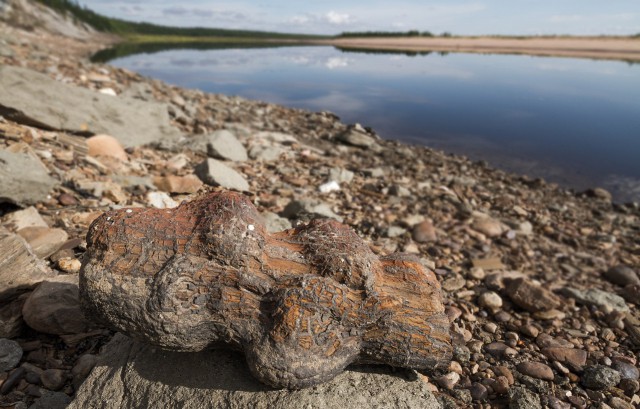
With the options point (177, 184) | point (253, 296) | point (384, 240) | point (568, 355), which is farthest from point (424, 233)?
point (253, 296)

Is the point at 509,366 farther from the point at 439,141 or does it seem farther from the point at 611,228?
the point at 439,141

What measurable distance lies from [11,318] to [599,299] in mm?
5999

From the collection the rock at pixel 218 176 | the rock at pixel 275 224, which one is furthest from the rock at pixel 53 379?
the rock at pixel 218 176

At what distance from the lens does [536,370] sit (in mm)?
3443

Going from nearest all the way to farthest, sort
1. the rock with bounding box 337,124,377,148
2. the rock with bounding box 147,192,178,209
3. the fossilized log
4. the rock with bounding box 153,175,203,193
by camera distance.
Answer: the fossilized log, the rock with bounding box 147,192,178,209, the rock with bounding box 153,175,203,193, the rock with bounding box 337,124,377,148

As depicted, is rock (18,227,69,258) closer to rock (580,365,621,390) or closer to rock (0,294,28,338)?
rock (0,294,28,338)

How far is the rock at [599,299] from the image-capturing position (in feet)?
15.5

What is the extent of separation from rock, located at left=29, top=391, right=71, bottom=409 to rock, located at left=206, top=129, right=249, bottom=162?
19.1 feet

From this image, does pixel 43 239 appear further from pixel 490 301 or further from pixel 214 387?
pixel 490 301

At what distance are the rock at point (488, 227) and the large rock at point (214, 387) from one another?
4.71m

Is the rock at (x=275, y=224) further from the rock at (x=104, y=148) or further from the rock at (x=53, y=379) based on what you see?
the rock at (x=104, y=148)

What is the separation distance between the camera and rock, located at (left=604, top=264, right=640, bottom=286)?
5.71m

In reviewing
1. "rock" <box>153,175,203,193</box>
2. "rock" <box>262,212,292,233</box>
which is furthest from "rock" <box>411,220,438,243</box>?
"rock" <box>153,175,203,193</box>

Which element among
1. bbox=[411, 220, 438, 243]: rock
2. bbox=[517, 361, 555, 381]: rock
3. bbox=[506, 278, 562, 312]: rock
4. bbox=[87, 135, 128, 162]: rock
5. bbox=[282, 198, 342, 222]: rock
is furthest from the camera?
bbox=[87, 135, 128, 162]: rock
